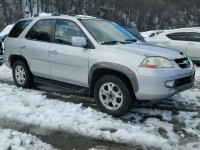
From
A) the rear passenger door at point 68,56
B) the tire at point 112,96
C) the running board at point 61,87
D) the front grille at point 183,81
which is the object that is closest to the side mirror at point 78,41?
the rear passenger door at point 68,56

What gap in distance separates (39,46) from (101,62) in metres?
1.82

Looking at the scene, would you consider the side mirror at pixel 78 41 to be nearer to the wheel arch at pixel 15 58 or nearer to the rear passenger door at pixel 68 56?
the rear passenger door at pixel 68 56

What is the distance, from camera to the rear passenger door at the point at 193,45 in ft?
34.8

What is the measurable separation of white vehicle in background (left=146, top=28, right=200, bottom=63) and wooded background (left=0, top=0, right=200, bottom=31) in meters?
52.1

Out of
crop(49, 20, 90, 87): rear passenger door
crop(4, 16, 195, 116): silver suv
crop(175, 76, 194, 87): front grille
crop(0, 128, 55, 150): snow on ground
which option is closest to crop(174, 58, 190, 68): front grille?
crop(4, 16, 195, 116): silver suv

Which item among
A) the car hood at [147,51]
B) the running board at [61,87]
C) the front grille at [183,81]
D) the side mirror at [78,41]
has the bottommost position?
the running board at [61,87]

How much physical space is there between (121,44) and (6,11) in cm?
5240

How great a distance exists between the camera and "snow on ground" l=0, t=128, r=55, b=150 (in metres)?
3.76

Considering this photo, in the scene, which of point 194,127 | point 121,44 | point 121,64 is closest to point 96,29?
point 121,44

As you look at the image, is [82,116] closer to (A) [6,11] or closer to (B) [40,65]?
(B) [40,65]

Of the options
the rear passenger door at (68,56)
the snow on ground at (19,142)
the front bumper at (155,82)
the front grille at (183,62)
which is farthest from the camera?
the rear passenger door at (68,56)

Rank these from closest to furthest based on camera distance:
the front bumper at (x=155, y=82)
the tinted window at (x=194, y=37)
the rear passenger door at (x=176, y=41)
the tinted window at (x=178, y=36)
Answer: the front bumper at (x=155, y=82) < the tinted window at (x=194, y=37) < the rear passenger door at (x=176, y=41) < the tinted window at (x=178, y=36)

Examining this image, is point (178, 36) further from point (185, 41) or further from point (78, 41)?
point (78, 41)

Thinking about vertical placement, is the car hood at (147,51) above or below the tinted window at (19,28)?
below
